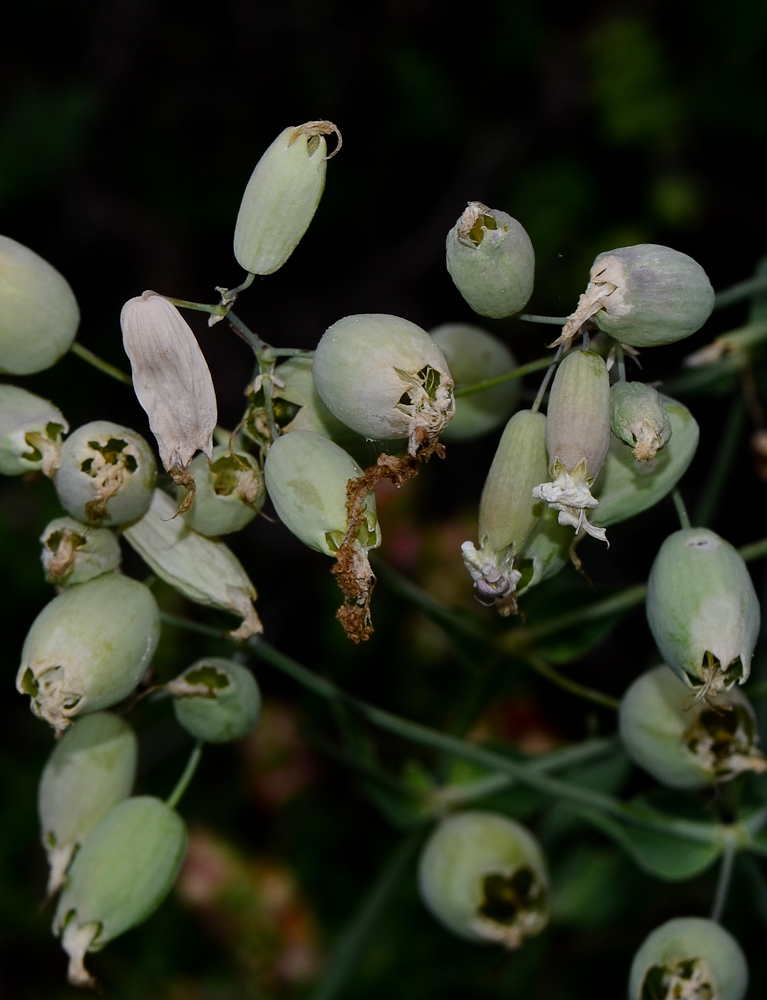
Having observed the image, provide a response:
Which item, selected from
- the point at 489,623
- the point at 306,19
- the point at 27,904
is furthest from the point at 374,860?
the point at 306,19

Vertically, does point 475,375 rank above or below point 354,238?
below

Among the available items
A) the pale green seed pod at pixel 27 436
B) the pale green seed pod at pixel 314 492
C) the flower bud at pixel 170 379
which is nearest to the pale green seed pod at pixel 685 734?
the pale green seed pod at pixel 314 492

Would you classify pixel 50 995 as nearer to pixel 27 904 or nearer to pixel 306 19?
pixel 27 904

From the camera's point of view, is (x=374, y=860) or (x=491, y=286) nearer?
→ (x=491, y=286)

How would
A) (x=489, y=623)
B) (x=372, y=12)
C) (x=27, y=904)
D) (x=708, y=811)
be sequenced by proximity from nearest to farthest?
(x=708, y=811) < (x=489, y=623) < (x=27, y=904) < (x=372, y=12)

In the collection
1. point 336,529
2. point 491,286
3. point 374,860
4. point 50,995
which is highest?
point 491,286

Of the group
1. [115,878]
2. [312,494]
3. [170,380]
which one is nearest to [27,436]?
[170,380]

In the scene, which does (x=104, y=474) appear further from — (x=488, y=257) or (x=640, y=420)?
(x=640, y=420)

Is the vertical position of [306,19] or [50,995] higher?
[306,19]
